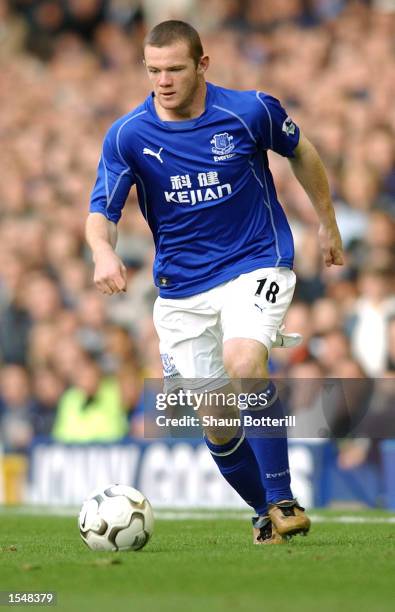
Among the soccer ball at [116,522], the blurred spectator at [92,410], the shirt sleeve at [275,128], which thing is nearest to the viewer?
the soccer ball at [116,522]

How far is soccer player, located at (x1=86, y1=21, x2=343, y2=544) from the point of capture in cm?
644

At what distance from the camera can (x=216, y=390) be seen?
6672mm

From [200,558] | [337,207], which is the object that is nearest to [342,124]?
[337,207]

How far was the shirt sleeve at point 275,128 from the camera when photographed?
653cm

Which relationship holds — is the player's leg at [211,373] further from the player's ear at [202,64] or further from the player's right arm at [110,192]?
the player's ear at [202,64]

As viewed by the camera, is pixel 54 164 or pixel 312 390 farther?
pixel 54 164

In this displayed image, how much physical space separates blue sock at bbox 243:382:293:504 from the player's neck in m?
1.43

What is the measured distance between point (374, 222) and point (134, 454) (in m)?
3.20

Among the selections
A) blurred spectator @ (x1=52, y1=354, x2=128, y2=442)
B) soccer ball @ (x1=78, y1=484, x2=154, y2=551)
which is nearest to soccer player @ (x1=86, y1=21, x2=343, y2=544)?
soccer ball @ (x1=78, y1=484, x2=154, y2=551)

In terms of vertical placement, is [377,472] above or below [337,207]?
below

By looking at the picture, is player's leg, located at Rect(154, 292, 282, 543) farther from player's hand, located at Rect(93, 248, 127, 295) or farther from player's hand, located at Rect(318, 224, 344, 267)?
player's hand, located at Rect(93, 248, 127, 295)

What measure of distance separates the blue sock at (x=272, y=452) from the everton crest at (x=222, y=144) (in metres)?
1.20

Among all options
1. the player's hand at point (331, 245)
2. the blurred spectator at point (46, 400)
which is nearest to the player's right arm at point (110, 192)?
the player's hand at point (331, 245)

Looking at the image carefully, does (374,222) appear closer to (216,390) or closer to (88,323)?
(88,323)
